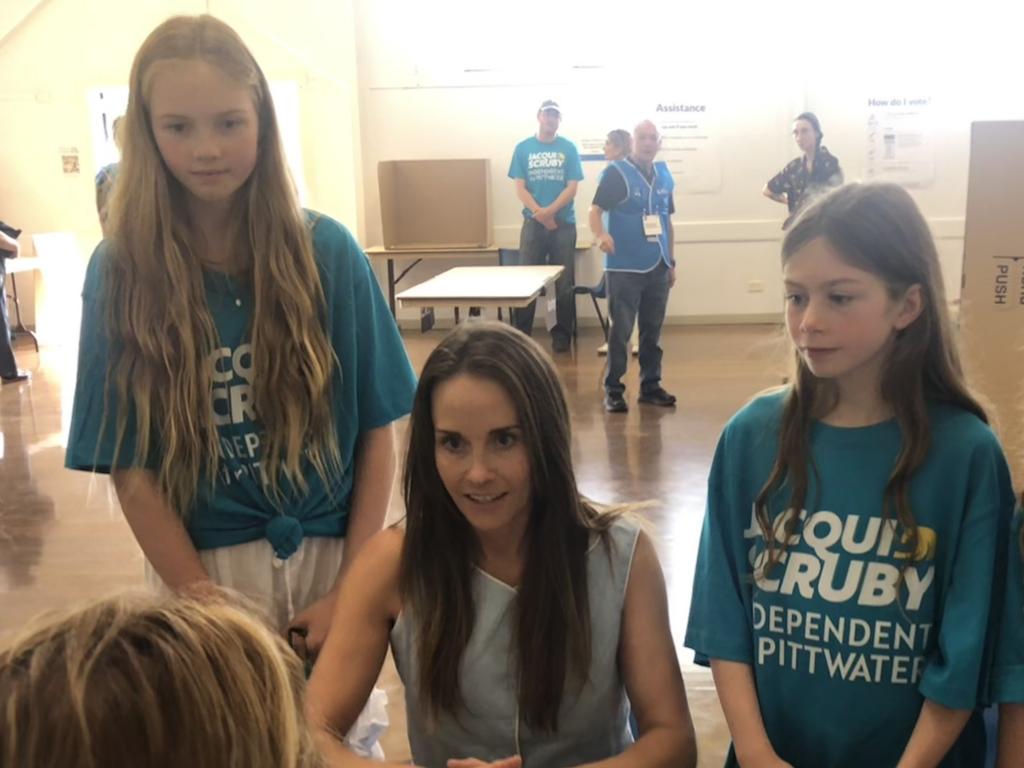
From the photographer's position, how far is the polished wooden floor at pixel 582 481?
3059mm

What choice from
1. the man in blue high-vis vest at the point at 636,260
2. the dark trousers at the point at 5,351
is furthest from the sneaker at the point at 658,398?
the dark trousers at the point at 5,351

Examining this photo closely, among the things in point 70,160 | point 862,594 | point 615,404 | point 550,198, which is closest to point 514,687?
point 862,594

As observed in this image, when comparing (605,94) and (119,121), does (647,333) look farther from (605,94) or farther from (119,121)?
(119,121)

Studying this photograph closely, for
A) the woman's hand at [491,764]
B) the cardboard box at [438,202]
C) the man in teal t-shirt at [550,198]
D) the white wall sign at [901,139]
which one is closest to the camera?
the woman's hand at [491,764]

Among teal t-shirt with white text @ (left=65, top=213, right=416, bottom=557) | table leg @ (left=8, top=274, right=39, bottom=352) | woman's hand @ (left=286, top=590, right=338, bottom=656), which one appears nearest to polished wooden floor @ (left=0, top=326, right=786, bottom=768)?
teal t-shirt with white text @ (left=65, top=213, right=416, bottom=557)

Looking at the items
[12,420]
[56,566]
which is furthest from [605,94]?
[56,566]

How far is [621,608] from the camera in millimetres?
1245

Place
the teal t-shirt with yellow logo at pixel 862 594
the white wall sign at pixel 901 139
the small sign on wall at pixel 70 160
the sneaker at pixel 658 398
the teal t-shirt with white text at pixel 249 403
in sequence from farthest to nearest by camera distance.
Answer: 1. the small sign on wall at pixel 70 160
2. the white wall sign at pixel 901 139
3. the sneaker at pixel 658 398
4. the teal t-shirt with white text at pixel 249 403
5. the teal t-shirt with yellow logo at pixel 862 594

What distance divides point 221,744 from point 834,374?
870mm

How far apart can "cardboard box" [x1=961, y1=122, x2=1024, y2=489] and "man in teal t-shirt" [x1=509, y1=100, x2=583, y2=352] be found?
4.38m

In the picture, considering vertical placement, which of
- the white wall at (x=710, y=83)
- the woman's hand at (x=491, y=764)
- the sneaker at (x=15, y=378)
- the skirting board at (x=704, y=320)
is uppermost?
the white wall at (x=710, y=83)

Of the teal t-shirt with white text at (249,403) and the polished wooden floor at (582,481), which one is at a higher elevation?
the teal t-shirt with white text at (249,403)

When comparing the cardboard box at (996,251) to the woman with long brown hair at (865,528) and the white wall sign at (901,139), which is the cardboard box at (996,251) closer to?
the woman with long brown hair at (865,528)

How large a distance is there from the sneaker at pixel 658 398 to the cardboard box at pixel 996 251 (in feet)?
8.09
